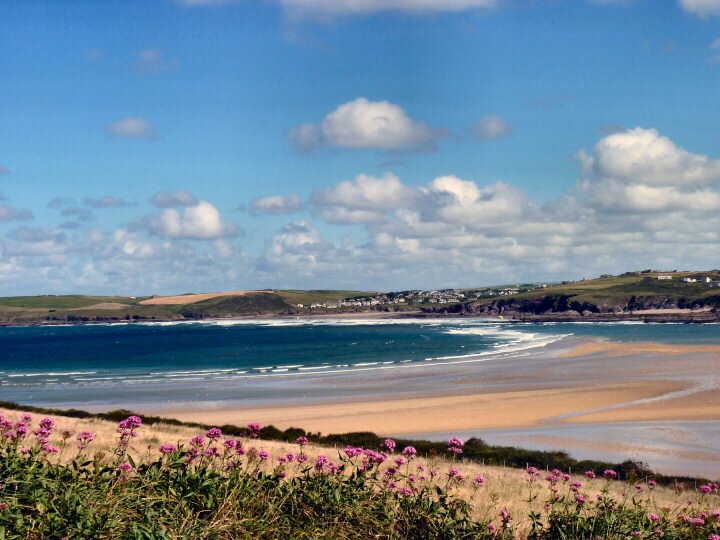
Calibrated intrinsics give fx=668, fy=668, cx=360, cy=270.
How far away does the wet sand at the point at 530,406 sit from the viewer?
30.6 m

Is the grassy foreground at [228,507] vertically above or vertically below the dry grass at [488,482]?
above

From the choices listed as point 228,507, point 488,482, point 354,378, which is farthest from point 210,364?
point 228,507

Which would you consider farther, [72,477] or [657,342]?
[657,342]

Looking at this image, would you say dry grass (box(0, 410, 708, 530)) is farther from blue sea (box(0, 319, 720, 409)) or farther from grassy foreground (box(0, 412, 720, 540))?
blue sea (box(0, 319, 720, 409))

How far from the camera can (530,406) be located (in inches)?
1642

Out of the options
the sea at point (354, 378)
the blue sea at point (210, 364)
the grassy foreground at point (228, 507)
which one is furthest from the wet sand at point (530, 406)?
the grassy foreground at point (228, 507)

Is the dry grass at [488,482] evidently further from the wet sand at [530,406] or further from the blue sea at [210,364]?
the blue sea at [210,364]

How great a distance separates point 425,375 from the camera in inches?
2329

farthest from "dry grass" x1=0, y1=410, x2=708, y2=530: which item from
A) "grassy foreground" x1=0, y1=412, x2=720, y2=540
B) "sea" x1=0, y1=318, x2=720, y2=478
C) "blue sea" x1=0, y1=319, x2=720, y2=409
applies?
"blue sea" x1=0, y1=319, x2=720, y2=409

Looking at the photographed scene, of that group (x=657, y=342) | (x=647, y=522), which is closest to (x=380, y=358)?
(x=657, y=342)

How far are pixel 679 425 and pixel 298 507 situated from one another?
31.0 metres

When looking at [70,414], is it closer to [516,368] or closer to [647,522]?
[647,522]

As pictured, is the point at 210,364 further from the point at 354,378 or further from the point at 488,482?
the point at 488,482

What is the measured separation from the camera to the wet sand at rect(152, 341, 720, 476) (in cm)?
3062
